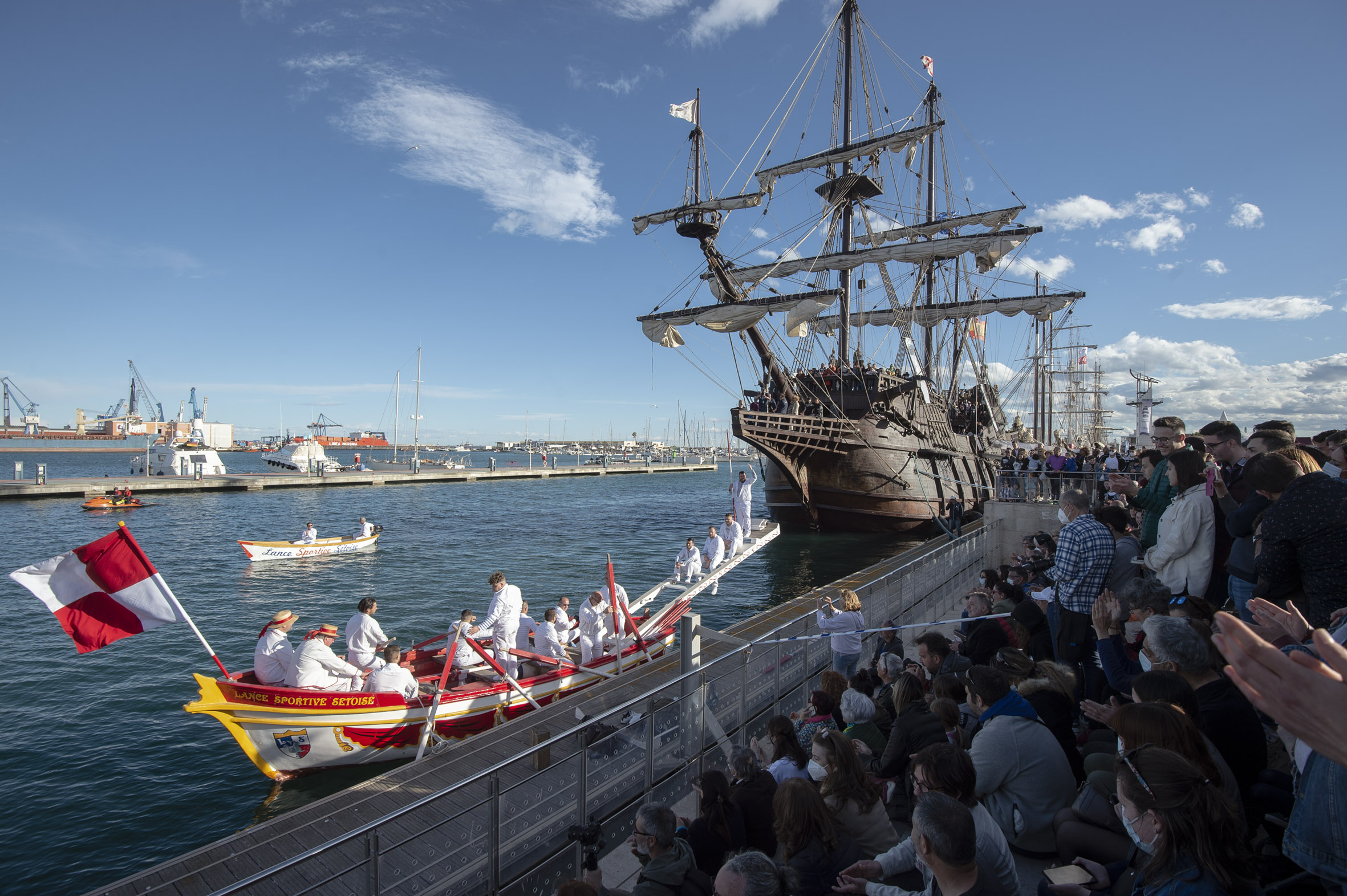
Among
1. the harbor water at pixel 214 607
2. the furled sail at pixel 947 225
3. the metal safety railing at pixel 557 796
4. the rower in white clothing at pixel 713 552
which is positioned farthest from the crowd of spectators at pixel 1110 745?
the furled sail at pixel 947 225

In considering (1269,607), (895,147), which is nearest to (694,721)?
(1269,607)

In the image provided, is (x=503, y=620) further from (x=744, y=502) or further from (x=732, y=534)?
(x=744, y=502)

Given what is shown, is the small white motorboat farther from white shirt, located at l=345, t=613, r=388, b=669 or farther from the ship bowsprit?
white shirt, located at l=345, t=613, r=388, b=669

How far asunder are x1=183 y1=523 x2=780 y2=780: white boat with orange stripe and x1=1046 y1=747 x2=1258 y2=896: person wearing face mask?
7.56 meters

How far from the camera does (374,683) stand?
10125 mm

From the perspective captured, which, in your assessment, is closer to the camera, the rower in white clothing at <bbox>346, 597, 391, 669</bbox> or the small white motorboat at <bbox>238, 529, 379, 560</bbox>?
the rower in white clothing at <bbox>346, 597, 391, 669</bbox>

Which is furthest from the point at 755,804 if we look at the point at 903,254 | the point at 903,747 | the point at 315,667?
the point at 903,254

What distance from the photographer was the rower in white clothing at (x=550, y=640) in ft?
40.0

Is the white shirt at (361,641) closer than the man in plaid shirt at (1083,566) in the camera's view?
No

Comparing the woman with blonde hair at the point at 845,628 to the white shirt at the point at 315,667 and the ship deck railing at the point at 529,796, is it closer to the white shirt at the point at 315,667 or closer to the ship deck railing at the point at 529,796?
the ship deck railing at the point at 529,796

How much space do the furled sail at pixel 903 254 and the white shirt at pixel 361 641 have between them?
Result: 25.8 m

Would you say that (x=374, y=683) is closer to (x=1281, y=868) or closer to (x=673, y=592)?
(x=1281, y=868)

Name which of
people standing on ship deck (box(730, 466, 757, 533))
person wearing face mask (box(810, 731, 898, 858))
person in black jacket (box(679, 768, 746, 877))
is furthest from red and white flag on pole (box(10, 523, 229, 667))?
people standing on ship deck (box(730, 466, 757, 533))

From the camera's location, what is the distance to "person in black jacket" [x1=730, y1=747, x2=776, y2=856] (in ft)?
14.4
